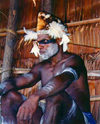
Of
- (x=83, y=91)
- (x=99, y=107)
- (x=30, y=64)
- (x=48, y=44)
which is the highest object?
(x=48, y=44)

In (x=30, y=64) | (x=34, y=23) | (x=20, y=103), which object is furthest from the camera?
(x=34, y=23)

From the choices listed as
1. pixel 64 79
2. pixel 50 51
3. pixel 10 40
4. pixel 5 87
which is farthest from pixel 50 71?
pixel 10 40

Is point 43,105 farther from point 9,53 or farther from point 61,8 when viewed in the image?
point 61,8

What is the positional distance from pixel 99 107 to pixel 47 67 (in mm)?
577

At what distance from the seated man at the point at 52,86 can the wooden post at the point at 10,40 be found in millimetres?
315

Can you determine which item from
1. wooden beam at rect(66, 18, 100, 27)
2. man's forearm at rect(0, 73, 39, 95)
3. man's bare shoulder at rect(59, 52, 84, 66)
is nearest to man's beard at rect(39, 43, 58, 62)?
man's bare shoulder at rect(59, 52, 84, 66)

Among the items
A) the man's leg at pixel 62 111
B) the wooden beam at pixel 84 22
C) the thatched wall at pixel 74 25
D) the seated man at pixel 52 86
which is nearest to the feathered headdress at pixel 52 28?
the seated man at pixel 52 86

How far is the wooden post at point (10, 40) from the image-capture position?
279 cm

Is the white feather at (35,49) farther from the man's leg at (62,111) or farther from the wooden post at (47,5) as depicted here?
the man's leg at (62,111)

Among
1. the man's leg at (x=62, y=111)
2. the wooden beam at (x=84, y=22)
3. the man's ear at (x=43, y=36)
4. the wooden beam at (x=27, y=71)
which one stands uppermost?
the wooden beam at (x=84, y=22)

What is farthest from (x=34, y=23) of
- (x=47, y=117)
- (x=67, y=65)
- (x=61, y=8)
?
(x=47, y=117)

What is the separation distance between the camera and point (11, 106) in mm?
2137

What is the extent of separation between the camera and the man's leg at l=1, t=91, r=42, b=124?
6.92 ft

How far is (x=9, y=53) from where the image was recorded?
2.86m
